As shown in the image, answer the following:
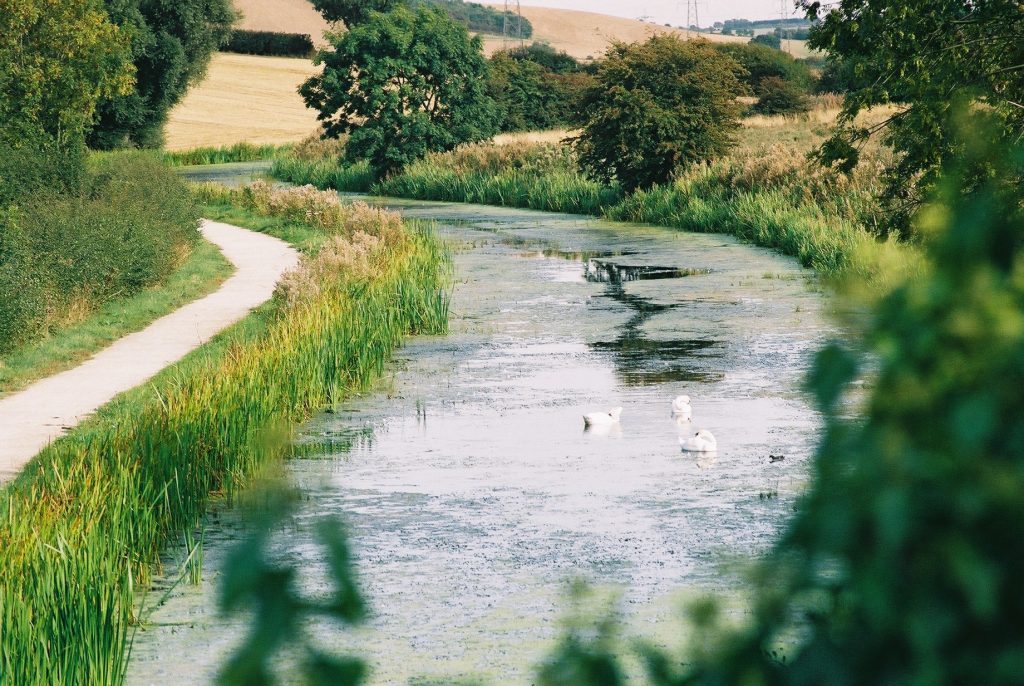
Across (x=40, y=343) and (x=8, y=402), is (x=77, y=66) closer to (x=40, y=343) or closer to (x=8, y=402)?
(x=40, y=343)

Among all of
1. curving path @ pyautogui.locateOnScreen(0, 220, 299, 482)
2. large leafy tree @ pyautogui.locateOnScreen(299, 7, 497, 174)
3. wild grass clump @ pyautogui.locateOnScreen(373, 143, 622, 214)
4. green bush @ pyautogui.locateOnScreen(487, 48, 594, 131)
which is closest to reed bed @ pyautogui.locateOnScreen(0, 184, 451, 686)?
curving path @ pyautogui.locateOnScreen(0, 220, 299, 482)

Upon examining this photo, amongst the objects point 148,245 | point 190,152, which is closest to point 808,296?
point 148,245

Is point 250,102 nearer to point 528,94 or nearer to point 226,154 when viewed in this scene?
point 226,154

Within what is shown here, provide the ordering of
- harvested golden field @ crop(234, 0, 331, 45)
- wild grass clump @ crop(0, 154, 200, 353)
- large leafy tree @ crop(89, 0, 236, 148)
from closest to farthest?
wild grass clump @ crop(0, 154, 200, 353) → large leafy tree @ crop(89, 0, 236, 148) → harvested golden field @ crop(234, 0, 331, 45)

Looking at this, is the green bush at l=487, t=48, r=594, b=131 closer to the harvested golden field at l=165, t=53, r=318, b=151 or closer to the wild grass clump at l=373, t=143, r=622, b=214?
the harvested golden field at l=165, t=53, r=318, b=151

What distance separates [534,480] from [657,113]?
22.3 meters

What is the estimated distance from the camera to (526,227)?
1107 inches

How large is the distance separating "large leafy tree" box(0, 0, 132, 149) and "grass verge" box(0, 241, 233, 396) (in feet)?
10.4

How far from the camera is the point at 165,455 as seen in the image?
7.87 meters

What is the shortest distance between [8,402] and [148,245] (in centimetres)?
729

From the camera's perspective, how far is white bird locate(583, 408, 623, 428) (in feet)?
33.6

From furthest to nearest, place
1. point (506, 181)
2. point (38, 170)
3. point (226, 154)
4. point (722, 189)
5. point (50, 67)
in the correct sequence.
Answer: point (226, 154), point (506, 181), point (722, 189), point (50, 67), point (38, 170)

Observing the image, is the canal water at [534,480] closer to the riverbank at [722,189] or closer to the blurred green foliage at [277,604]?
the blurred green foliage at [277,604]

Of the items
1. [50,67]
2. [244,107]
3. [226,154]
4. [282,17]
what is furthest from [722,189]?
[282,17]
